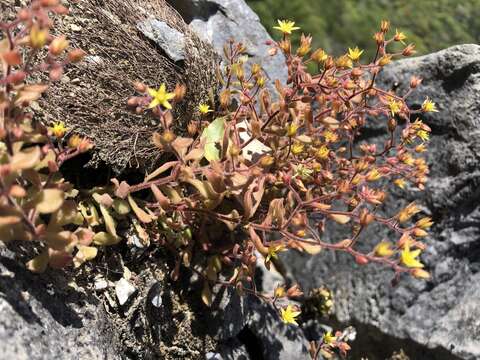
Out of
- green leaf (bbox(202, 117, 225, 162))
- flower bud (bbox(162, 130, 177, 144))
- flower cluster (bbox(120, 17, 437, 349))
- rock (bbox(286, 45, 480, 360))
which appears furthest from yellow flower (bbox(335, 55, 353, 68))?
rock (bbox(286, 45, 480, 360))

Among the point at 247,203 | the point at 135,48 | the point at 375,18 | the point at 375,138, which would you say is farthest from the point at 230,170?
the point at 375,18

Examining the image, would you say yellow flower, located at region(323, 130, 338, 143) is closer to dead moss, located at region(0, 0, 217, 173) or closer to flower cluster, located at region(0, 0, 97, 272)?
Result: dead moss, located at region(0, 0, 217, 173)

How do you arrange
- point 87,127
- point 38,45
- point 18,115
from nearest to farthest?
point 38,45
point 18,115
point 87,127

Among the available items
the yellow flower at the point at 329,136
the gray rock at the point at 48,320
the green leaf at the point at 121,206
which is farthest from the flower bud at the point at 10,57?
the yellow flower at the point at 329,136

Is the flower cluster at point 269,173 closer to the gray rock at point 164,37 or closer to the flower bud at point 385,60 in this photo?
the flower bud at point 385,60

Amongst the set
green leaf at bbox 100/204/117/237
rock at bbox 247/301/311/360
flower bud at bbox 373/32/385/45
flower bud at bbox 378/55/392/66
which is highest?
flower bud at bbox 373/32/385/45

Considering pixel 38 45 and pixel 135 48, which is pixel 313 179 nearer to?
pixel 135 48

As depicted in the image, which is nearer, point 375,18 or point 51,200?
point 51,200
